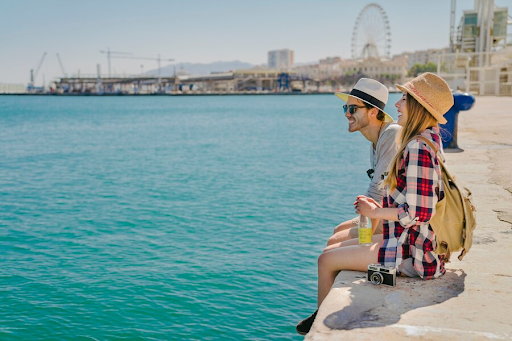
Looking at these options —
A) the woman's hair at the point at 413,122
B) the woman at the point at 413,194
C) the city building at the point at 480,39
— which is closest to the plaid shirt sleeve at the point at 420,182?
the woman at the point at 413,194

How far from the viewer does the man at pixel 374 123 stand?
3.94 m

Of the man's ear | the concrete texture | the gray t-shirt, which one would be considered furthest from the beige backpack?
the man's ear

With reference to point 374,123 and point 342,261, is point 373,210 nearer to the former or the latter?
point 342,261

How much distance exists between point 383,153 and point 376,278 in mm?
966

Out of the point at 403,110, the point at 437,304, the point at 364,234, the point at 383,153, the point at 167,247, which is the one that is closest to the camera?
the point at 437,304

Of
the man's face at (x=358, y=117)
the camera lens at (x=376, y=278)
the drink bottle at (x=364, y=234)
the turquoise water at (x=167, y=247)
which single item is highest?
the man's face at (x=358, y=117)

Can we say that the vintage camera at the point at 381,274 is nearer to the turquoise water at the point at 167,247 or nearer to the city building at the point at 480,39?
the turquoise water at the point at 167,247

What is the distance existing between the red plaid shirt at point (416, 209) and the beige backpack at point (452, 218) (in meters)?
0.05

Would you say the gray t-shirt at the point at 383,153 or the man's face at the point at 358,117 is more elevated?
the man's face at the point at 358,117

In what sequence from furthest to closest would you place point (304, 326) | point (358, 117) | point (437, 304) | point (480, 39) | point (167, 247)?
point (480, 39) < point (167, 247) < point (358, 117) < point (304, 326) < point (437, 304)

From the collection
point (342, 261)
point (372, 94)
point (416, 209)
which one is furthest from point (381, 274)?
point (372, 94)

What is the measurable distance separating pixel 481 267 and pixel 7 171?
1857 centimetres

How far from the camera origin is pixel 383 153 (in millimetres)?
3945

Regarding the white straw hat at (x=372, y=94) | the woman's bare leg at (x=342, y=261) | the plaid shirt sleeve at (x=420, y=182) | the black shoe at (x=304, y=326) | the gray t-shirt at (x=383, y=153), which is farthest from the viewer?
the white straw hat at (x=372, y=94)
